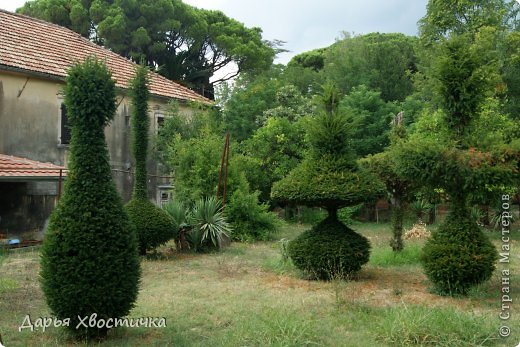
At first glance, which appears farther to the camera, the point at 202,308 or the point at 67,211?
the point at 202,308

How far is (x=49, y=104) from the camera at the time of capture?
17.3 m

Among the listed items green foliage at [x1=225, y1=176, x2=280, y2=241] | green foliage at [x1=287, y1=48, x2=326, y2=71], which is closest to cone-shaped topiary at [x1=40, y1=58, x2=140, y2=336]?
green foliage at [x1=225, y1=176, x2=280, y2=241]

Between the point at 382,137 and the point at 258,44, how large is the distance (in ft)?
46.8

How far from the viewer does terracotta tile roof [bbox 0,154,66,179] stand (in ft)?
44.6

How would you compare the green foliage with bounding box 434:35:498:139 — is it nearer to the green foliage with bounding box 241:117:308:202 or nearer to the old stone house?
the old stone house

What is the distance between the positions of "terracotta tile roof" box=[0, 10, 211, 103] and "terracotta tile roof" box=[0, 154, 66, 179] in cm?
317

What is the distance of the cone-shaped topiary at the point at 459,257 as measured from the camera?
819 cm

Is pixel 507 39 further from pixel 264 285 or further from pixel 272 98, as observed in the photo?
pixel 264 285

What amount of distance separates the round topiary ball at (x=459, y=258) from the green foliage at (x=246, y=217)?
338 inches

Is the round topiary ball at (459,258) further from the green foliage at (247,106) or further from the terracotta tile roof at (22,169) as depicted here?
the green foliage at (247,106)

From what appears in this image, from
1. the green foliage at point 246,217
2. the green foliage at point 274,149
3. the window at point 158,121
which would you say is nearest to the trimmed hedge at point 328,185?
the green foliage at point 246,217

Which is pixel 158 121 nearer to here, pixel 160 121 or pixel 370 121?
pixel 160 121

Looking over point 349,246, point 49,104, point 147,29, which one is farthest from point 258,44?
point 349,246

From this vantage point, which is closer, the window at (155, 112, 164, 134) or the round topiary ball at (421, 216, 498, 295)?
the round topiary ball at (421, 216, 498, 295)
